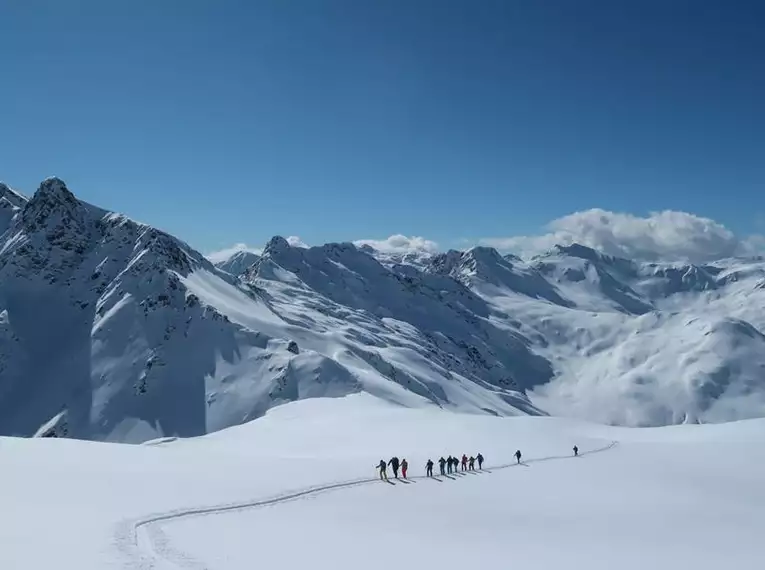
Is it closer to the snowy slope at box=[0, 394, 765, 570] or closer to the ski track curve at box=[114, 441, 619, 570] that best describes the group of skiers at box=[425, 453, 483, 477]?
the snowy slope at box=[0, 394, 765, 570]

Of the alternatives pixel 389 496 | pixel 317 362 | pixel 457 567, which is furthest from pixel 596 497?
pixel 317 362

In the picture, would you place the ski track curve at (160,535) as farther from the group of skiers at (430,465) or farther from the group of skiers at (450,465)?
the group of skiers at (450,465)

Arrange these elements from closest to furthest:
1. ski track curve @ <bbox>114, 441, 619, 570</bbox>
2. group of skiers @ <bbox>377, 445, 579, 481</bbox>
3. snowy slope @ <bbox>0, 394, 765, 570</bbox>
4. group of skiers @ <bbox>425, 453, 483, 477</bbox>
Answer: ski track curve @ <bbox>114, 441, 619, 570</bbox> → snowy slope @ <bbox>0, 394, 765, 570</bbox> → group of skiers @ <bbox>377, 445, 579, 481</bbox> → group of skiers @ <bbox>425, 453, 483, 477</bbox>

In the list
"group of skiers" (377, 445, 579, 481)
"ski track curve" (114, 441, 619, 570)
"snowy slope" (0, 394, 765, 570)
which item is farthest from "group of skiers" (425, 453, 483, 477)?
"ski track curve" (114, 441, 619, 570)

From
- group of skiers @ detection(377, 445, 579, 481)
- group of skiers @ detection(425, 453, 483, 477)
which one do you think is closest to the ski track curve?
group of skiers @ detection(377, 445, 579, 481)

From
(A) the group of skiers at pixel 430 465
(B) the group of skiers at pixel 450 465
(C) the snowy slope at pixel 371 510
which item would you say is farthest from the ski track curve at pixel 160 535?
(B) the group of skiers at pixel 450 465

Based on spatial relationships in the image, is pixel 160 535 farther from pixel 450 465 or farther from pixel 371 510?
pixel 450 465

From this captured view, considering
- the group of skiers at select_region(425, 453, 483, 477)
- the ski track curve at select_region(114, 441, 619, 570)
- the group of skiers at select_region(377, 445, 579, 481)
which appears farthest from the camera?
the group of skiers at select_region(425, 453, 483, 477)

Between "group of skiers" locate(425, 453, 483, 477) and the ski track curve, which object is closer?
the ski track curve

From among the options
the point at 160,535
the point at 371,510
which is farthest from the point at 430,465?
the point at 160,535

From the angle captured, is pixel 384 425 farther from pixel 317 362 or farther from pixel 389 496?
pixel 317 362
